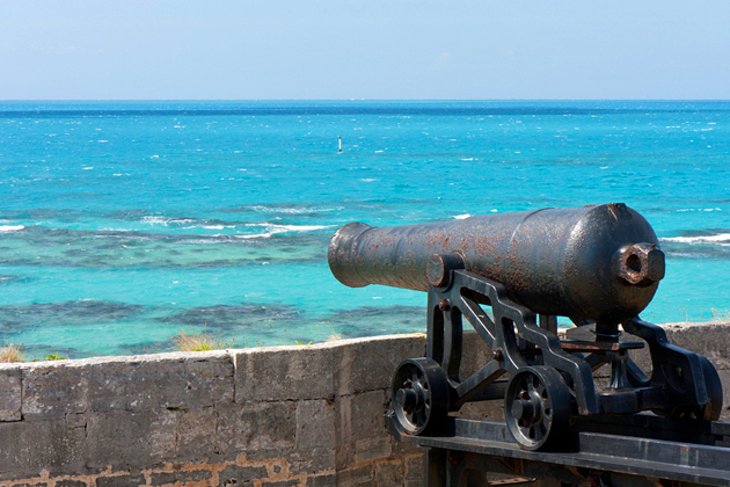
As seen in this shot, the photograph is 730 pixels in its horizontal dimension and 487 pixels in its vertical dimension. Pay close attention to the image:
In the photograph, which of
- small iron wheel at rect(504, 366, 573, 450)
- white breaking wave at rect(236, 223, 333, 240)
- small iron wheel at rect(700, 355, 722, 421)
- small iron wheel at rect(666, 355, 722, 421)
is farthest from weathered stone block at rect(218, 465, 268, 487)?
white breaking wave at rect(236, 223, 333, 240)

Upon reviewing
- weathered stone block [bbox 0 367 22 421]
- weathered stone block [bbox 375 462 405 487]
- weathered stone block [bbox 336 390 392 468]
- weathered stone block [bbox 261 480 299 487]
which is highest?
weathered stone block [bbox 0 367 22 421]

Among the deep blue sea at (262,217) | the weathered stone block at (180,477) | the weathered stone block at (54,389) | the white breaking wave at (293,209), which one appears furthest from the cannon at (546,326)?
the white breaking wave at (293,209)

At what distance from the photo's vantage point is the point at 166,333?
19.5 m

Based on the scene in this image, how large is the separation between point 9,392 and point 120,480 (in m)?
0.64

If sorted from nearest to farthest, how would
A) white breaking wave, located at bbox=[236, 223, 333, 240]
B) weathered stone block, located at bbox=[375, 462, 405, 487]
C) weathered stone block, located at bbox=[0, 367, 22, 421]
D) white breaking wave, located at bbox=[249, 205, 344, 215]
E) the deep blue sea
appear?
weathered stone block, located at bbox=[0, 367, 22, 421] < weathered stone block, located at bbox=[375, 462, 405, 487] < the deep blue sea < white breaking wave, located at bbox=[236, 223, 333, 240] < white breaking wave, located at bbox=[249, 205, 344, 215]

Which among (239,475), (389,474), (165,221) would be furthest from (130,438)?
(165,221)

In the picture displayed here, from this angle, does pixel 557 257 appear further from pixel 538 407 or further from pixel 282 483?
pixel 282 483

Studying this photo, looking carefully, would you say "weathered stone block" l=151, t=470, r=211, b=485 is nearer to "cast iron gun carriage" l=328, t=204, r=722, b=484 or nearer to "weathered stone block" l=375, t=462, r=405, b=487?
"weathered stone block" l=375, t=462, r=405, b=487

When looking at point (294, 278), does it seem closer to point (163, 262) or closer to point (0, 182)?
point (163, 262)

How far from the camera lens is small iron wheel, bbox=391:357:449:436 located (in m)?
4.79

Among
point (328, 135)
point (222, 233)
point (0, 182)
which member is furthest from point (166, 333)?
point (328, 135)

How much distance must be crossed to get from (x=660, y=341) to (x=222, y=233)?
94.9 feet

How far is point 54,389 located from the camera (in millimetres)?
5180

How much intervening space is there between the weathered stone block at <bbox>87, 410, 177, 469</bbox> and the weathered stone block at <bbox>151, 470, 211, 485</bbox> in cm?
7
